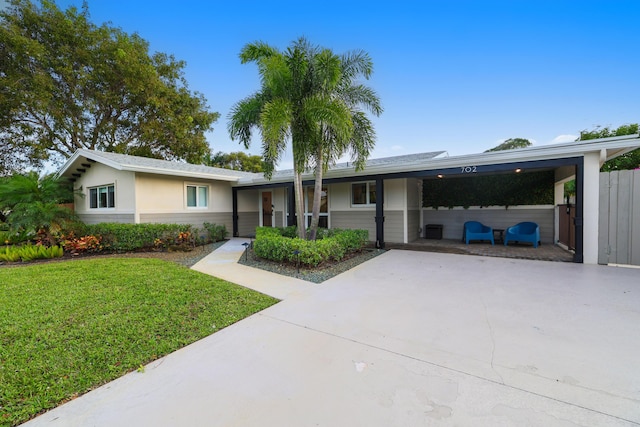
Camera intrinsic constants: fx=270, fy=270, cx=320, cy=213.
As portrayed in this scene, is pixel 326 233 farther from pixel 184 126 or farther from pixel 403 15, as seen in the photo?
pixel 184 126

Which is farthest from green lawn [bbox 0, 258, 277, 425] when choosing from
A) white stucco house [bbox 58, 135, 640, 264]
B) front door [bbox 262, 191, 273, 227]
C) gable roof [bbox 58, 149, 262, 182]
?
front door [bbox 262, 191, 273, 227]

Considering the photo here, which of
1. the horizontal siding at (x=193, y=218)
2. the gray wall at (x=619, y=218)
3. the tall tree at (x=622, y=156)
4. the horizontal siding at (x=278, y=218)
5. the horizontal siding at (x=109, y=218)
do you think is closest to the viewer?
the gray wall at (x=619, y=218)

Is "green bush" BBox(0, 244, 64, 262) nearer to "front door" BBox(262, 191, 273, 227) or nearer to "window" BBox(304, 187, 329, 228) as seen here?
"front door" BBox(262, 191, 273, 227)

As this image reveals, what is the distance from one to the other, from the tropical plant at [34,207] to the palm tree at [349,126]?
325 inches

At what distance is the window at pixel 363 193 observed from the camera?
10414 millimetres

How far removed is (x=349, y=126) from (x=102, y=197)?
10367mm

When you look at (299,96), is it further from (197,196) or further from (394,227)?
(197,196)

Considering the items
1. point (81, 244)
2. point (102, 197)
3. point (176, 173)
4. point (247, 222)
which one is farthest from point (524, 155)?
point (102, 197)

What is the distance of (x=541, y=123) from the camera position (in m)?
12.9

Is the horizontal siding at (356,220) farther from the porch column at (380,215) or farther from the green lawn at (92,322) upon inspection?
the green lawn at (92,322)

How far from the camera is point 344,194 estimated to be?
10.9 m

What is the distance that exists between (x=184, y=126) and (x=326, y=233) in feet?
48.0

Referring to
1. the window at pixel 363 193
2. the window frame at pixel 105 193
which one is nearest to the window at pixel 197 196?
the window frame at pixel 105 193

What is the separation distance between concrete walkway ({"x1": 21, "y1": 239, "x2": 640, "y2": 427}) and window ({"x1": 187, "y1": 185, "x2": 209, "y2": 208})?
849 cm
